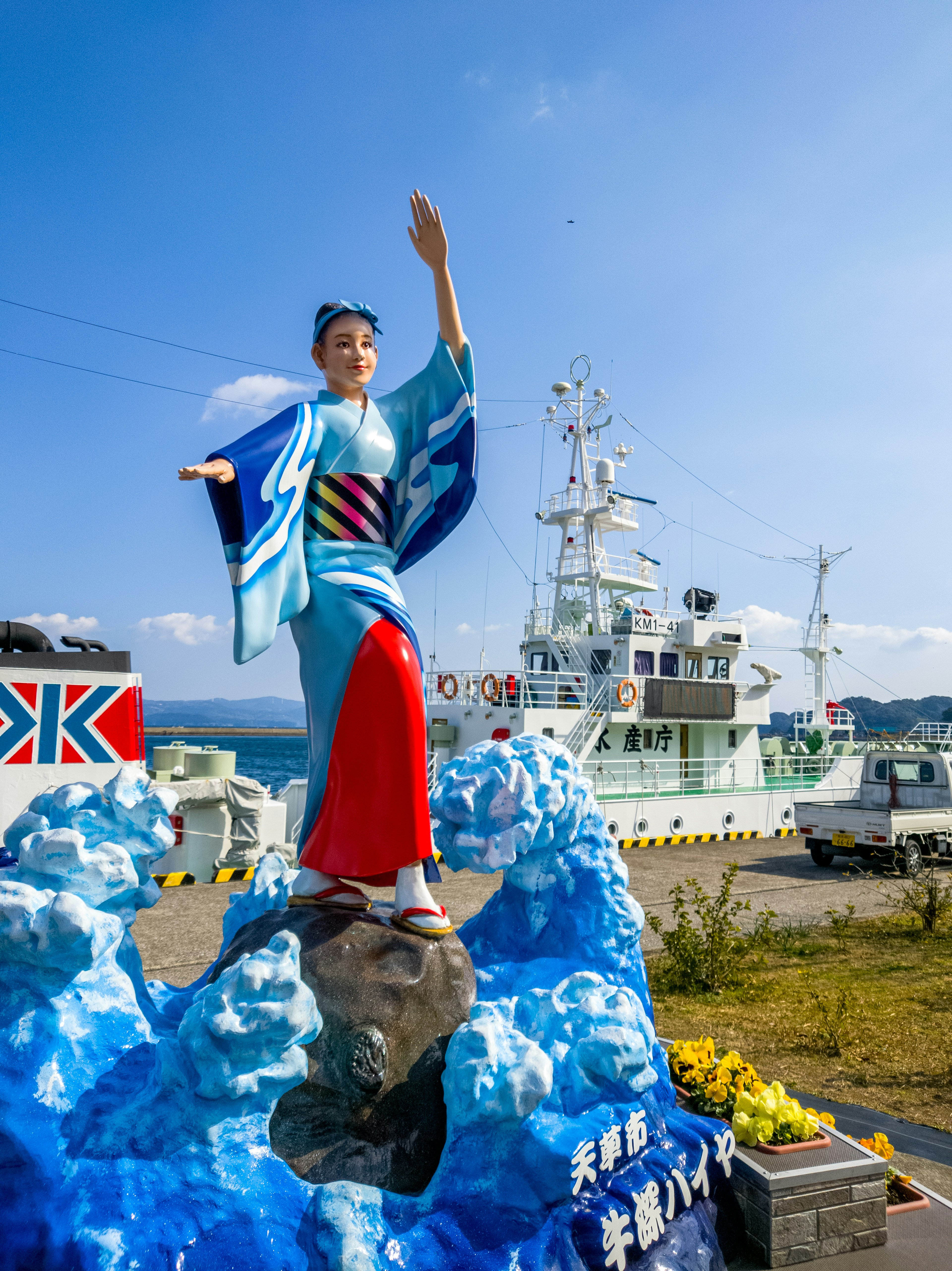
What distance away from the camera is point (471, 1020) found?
109 inches

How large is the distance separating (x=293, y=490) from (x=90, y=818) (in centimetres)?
133

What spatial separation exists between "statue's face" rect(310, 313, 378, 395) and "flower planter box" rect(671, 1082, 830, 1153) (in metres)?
3.03

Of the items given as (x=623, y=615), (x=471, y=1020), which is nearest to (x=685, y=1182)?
(x=471, y=1020)

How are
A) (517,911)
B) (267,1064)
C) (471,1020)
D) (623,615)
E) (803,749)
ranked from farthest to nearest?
(803,749) → (623,615) → (517,911) → (471,1020) → (267,1064)

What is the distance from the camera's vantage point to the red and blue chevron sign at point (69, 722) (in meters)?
8.87

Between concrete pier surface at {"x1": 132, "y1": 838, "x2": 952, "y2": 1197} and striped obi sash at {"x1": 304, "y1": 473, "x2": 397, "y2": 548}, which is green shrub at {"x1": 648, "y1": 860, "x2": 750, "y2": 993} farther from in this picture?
striped obi sash at {"x1": 304, "y1": 473, "x2": 397, "y2": 548}

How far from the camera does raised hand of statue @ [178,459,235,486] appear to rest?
9.15 feet

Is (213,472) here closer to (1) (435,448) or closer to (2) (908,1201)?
(1) (435,448)

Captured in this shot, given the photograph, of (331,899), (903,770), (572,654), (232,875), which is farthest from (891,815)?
(331,899)

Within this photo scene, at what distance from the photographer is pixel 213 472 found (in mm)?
2830

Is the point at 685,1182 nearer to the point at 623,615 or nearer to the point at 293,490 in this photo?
the point at 293,490

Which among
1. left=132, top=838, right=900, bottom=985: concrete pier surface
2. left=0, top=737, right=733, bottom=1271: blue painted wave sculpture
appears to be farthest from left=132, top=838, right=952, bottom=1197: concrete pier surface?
left=0, top=737, right=733, bottom=1271: blue painted wave sculpture

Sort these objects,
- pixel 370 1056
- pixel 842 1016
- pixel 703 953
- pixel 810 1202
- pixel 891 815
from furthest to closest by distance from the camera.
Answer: pixel 891 815
pixel 703 953
pixel 842 1016
pixel 810 1202
pixel 370 1056

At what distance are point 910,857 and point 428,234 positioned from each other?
35.6 feet
